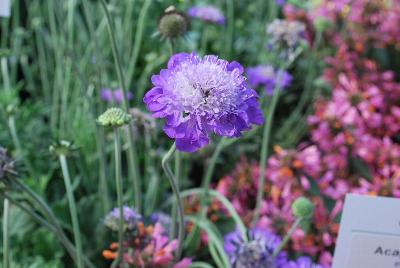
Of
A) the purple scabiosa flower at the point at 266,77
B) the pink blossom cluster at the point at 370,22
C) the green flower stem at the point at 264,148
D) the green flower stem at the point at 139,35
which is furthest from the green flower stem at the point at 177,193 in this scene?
the pink blossom cluster at the point at 370,22

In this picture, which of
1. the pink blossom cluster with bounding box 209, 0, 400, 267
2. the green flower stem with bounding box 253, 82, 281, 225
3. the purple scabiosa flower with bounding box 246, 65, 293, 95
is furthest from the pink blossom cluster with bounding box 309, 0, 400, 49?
the green flower stem with bounding box 253, 82, 281, 225

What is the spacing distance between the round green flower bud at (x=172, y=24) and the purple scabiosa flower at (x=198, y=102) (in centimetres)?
28

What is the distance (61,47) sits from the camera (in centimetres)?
131

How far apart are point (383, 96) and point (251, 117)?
1037 mm

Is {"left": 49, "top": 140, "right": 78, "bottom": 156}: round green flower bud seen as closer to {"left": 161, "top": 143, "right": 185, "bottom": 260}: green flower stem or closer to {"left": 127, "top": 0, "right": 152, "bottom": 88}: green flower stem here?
{"left": 161, "top": 143, "right": 185, "bottom": 260}: green flower stem

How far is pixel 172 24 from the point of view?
863 mm

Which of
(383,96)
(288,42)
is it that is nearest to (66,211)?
(288,42)

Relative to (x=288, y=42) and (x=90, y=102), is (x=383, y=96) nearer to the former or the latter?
(x=288, y=42)

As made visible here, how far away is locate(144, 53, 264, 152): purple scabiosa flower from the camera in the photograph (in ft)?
1.82

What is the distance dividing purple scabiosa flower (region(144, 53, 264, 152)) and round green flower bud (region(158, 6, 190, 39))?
279 millimetres

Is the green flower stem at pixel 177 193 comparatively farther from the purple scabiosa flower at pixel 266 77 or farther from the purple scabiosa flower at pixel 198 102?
the purple scabiosa flower at pixel 266 77

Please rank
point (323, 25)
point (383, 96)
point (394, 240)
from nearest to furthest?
point (394, 240)
point (323, 25)
point (383, 96)

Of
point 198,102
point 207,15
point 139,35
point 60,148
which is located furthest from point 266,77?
point 198,102

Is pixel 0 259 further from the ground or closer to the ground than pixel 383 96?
closer to the ground
